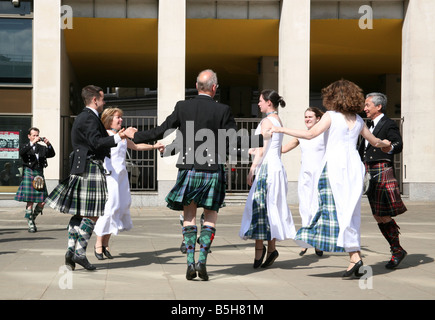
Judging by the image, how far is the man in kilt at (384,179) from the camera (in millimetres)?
7500

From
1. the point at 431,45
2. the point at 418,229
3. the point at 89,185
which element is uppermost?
the point at 431,45

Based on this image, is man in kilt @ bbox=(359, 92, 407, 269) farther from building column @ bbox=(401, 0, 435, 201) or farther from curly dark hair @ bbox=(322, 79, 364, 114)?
building column @ bbox=(401, 0, 435, 201)

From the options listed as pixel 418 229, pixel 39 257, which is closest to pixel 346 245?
pixel 39 257

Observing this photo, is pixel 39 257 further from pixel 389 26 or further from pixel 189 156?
pixel 389 26

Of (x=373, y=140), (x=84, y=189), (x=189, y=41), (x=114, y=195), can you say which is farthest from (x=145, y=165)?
(x=373, y=140)

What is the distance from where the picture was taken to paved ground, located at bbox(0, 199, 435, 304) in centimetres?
566

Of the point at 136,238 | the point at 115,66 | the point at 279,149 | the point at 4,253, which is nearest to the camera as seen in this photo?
the point at 279,149

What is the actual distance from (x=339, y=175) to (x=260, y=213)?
1119 mm

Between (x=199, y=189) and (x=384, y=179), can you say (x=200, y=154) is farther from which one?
(x=384, y=179)

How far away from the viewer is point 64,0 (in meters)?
19.8

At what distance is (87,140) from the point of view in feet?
23.2

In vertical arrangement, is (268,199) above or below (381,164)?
below

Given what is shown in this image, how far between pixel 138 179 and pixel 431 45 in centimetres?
940

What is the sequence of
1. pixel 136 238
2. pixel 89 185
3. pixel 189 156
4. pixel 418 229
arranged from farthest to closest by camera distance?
pixel 418 229 → pixel 136 238 → pixel 89 185 → pixel 189 156
